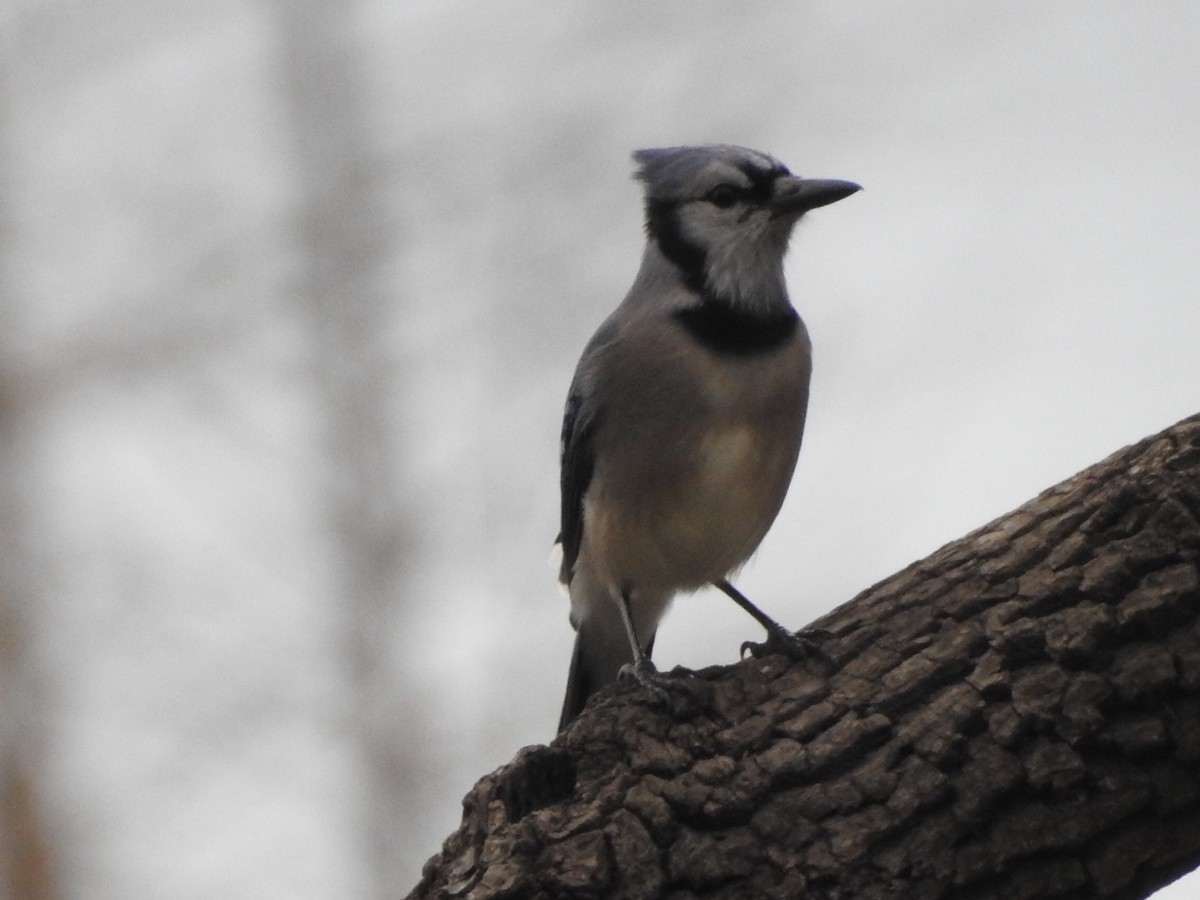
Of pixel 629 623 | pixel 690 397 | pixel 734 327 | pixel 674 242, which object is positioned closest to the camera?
pixel 690 397

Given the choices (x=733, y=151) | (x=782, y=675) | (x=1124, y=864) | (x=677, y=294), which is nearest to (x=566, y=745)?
(x=782, y=675)

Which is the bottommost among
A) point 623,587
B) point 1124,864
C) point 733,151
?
point 1124,864

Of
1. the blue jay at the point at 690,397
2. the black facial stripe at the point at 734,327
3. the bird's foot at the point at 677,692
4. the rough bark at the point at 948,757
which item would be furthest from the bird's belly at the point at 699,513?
the rough bark at the point at 948,757

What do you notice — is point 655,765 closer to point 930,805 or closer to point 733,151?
point 930,805

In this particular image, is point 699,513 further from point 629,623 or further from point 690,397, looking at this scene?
point 629,623

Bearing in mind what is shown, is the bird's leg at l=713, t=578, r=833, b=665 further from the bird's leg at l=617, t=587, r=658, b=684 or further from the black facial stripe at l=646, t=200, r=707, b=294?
the black facial stripe at l=646, t=200, r=707, b=294

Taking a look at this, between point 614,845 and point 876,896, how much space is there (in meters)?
0.52

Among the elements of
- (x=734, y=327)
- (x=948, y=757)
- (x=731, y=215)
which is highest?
(x=731, y=215)

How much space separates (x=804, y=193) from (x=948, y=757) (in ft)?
7.48

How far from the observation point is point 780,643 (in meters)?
3.86

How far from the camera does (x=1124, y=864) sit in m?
3.13

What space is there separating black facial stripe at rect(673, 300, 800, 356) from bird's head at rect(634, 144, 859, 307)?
45mm

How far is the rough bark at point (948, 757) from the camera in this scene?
124 inches

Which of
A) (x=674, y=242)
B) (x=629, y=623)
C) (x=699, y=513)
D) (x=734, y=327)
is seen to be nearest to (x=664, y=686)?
(x=699, y=513)
